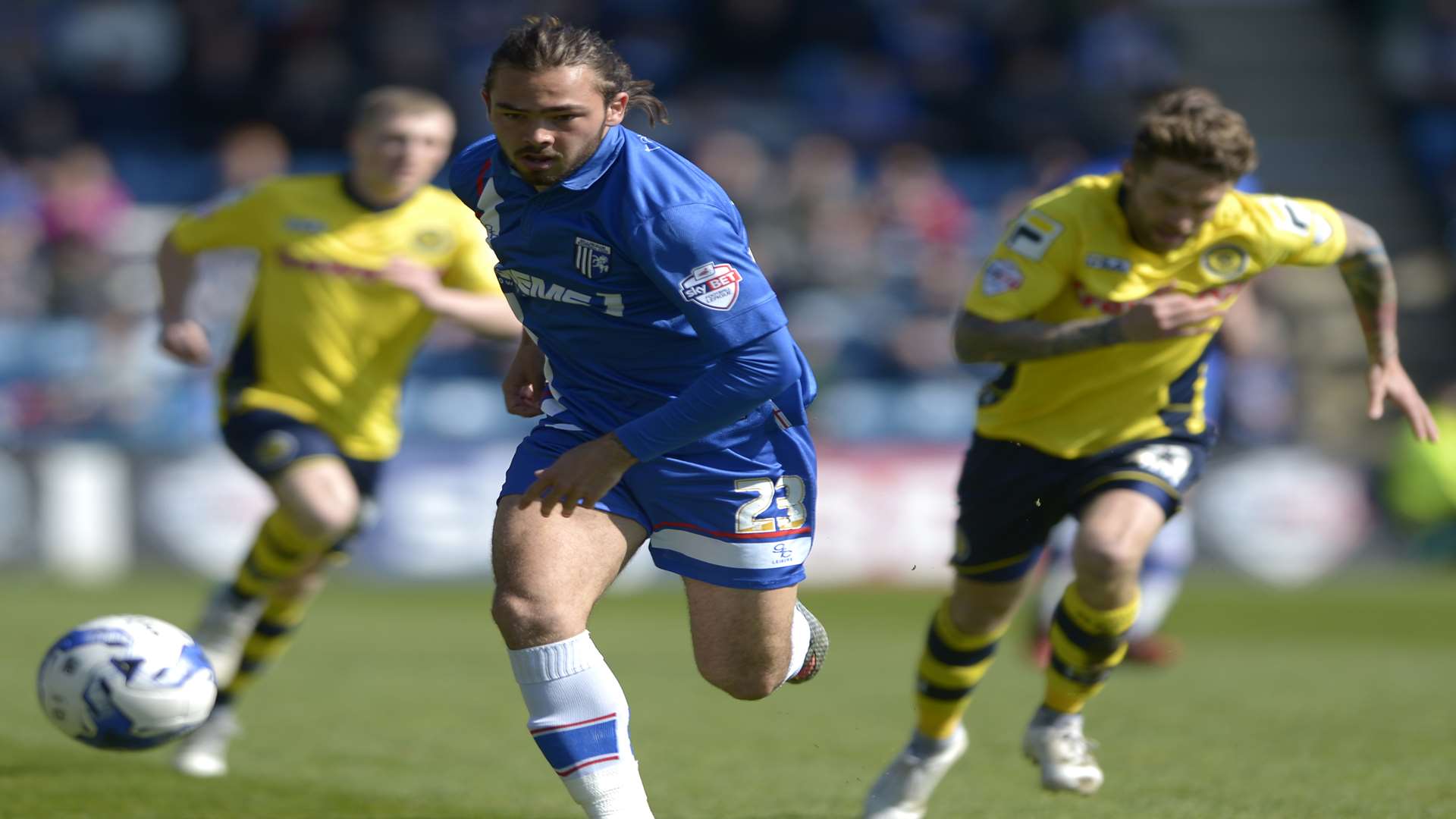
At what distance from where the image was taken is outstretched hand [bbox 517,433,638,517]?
14.8ft

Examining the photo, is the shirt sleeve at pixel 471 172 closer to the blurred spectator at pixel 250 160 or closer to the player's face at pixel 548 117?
the player's face at pixel 548 117

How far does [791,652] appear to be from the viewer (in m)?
5.46

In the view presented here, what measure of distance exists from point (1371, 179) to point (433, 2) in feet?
39.3

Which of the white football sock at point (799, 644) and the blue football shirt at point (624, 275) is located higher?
the blue football shirt at point (624, 275)

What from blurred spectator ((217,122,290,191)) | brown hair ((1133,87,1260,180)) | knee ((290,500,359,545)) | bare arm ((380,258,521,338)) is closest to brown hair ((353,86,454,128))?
bare arm ((380,258,521,338))

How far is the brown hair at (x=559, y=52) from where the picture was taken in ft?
15.1

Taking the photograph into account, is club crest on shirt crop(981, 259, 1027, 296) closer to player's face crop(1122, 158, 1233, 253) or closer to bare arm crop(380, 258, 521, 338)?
player's face crop(1122, 158, 1233, 253)

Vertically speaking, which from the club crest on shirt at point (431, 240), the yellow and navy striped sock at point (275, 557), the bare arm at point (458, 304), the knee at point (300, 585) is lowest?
the knee at point (300, 585)

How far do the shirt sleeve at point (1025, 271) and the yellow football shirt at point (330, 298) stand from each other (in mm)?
2547

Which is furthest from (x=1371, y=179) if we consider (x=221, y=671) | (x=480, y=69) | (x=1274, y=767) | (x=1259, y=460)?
(x=221, y=671)

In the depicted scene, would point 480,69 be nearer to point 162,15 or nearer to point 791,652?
point 162,15

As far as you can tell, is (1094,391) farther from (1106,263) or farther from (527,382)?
(527,382)

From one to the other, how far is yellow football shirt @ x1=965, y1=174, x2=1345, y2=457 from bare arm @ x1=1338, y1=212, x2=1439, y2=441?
9 centimetres

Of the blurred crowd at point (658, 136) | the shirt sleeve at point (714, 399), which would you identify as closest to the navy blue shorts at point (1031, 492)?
the shirt sleeve at point (714, 399)
